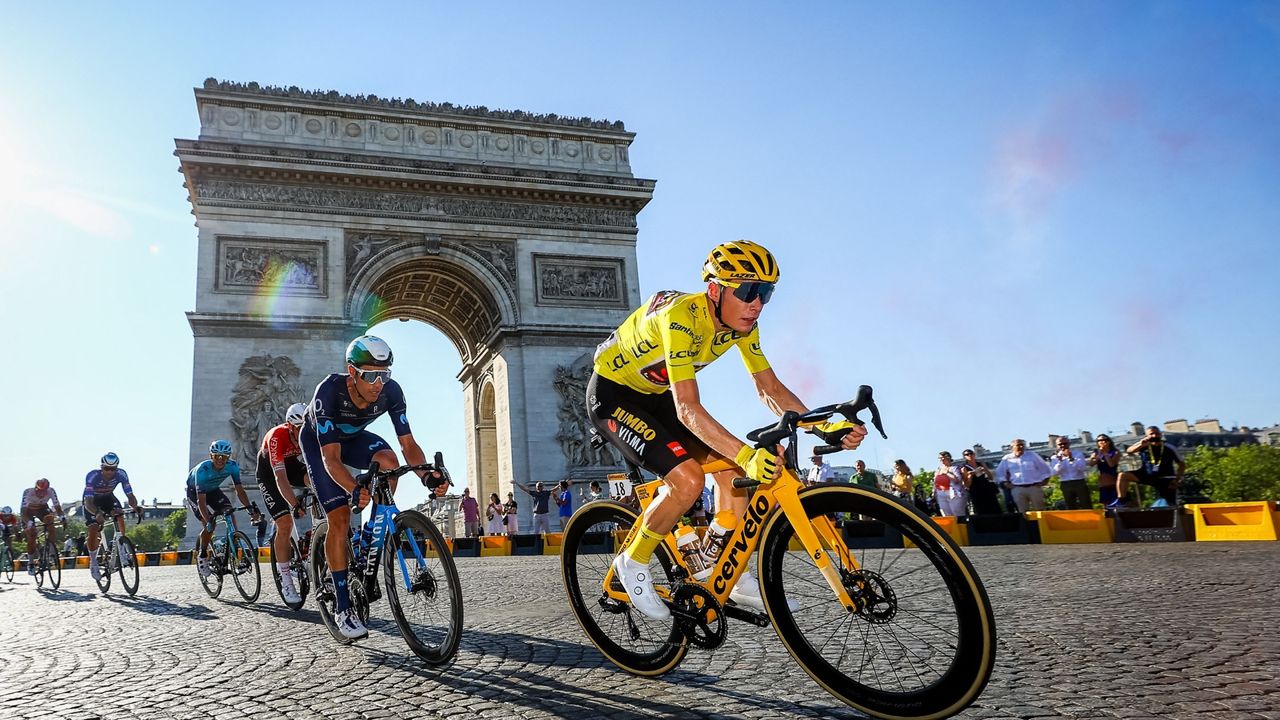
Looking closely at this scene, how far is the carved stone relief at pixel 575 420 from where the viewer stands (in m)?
26.4

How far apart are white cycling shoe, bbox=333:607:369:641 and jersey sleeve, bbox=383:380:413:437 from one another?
1073mm

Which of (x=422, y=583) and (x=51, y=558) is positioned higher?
(x=51, y=558)

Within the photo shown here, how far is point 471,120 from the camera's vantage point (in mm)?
28734

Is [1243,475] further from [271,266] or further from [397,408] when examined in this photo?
[397,408]

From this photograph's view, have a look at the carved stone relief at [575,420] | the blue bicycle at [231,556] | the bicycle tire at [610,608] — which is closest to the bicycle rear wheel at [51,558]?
the blue bicycle at [231,556]

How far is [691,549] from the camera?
3543 millimetres

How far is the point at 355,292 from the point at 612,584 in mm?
23974

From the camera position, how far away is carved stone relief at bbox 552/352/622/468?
26391 millimetres

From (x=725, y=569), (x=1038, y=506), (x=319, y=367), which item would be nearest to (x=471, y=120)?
(x=319, y=367)

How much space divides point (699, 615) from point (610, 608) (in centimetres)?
64

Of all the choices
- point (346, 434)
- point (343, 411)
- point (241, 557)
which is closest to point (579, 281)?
point (241, 557)

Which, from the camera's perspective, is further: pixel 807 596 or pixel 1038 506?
pixel 1038 506

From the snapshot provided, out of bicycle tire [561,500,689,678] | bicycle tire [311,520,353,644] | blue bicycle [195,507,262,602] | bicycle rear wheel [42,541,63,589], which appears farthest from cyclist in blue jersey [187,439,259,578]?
bicycle tire [561,500,689,678]

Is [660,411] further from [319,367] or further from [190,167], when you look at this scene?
[190,167]
